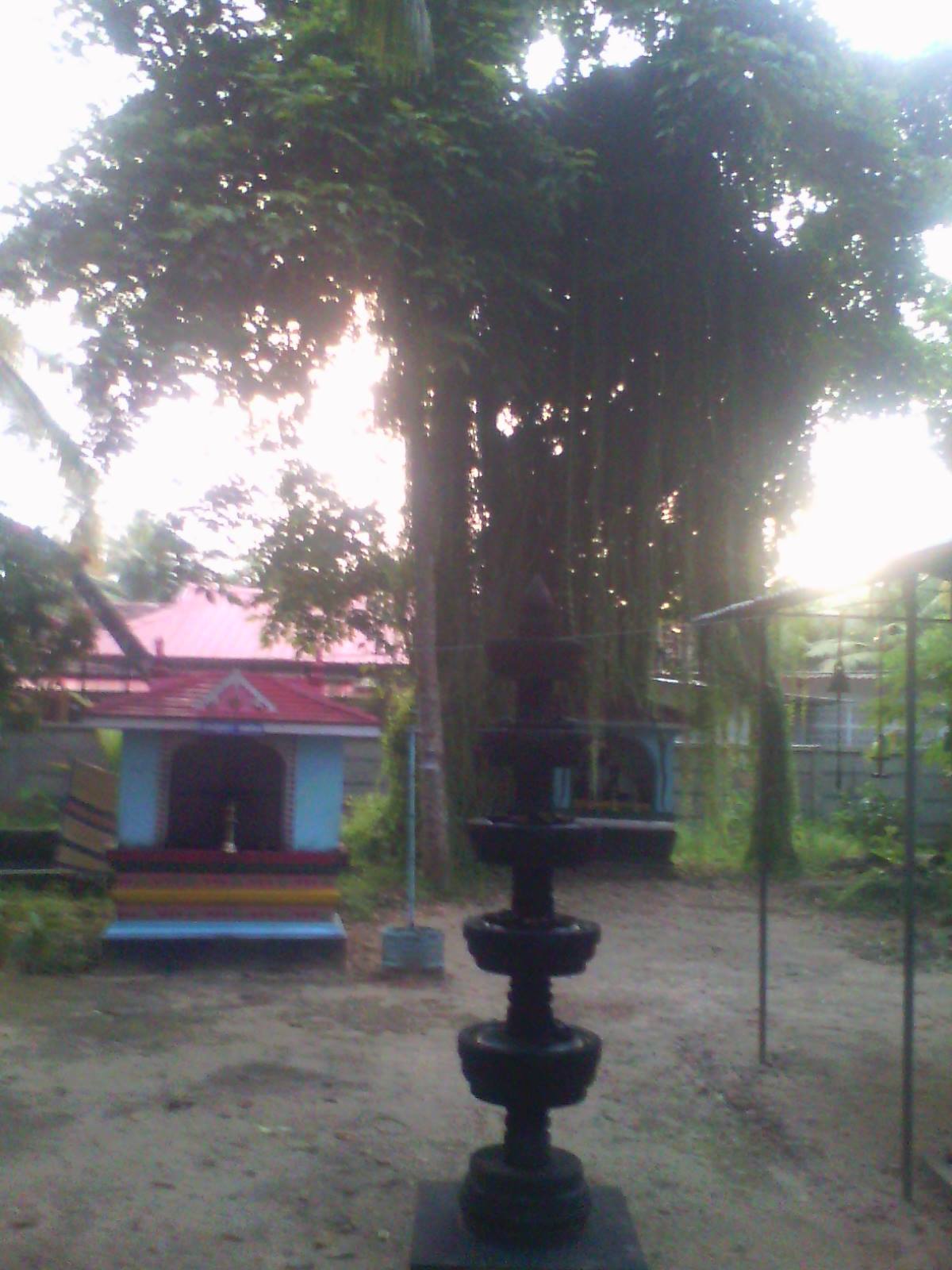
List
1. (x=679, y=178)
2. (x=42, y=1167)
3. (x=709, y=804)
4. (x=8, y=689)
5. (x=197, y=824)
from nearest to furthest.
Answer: (x=8, y=689) < (x=42, y=1167) < (x=197, y=824) < (x=679, y=178) < (x=709, y=804)

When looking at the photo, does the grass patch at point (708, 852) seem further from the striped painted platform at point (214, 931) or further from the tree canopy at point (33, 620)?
the tree canopy at point (33, 620)

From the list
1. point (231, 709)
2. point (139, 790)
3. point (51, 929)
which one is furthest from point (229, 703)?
point (51, 929)

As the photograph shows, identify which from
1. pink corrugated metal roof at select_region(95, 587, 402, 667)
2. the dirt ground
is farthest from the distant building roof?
pink corrugated metal roof at select_region(95, 587, 402, 667)

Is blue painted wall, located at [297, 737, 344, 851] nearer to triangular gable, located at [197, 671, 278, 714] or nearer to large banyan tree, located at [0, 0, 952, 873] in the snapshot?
triangular gable, located at [197, 671, 278, 714]

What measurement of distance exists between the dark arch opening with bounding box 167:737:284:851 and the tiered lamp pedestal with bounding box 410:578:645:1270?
5667mm

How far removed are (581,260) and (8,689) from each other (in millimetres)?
9851

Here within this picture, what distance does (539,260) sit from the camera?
38.6ft

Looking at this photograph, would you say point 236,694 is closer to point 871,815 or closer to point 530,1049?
point 530,1049

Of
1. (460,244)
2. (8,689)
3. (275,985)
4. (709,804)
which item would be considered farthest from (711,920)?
(8,689)

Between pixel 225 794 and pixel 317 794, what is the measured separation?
4.06 ft

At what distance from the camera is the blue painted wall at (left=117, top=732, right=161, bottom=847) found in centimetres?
908

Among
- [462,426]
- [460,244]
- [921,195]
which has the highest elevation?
[921,195]

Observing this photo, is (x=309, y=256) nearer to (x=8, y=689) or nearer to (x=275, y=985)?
(x=275, y=985)

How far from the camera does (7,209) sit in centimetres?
1045
